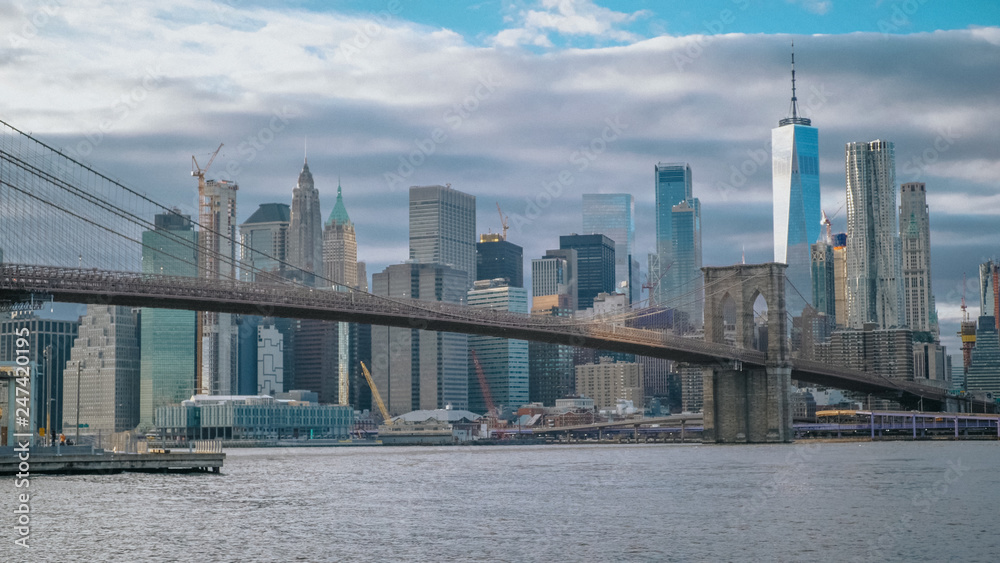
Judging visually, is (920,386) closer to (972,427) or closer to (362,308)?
(972,427)

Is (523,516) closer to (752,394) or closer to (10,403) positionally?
(10,403)

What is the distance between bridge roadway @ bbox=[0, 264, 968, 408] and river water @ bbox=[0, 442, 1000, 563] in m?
9.94

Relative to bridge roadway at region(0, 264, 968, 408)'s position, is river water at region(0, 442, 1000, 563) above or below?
below

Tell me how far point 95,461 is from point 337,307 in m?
20.3

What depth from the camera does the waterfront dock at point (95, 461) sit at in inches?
1988

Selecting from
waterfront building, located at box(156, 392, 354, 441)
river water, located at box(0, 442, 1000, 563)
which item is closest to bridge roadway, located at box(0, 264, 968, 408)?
river water, located at box(0, 442, 1000, 563)

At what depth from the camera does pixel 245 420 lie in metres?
187

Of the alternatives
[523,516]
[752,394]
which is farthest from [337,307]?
[752,394]

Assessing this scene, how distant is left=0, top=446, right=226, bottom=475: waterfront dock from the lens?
50.5 metres

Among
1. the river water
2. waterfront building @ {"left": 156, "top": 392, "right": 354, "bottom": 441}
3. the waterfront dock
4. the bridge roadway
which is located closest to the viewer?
the river water

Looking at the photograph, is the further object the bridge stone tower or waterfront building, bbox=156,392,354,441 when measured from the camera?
waterfront building, bbox=156,392,354,441

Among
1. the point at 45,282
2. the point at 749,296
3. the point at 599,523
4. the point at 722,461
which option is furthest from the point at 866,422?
the point at 599,523

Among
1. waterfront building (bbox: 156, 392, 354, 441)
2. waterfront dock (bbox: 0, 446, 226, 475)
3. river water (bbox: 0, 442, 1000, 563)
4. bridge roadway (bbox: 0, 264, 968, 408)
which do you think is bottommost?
waterfront building (bbox: 156, 392, 354, 441)

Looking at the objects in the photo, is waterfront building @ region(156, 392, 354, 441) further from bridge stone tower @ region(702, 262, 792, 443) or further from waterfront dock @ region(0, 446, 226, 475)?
waterfront dock @ region(0, 446, 226, 475)
